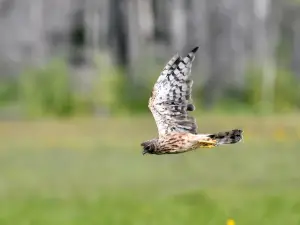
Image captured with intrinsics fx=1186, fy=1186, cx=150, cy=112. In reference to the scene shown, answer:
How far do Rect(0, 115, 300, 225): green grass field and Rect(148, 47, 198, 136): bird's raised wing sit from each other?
2.91 m

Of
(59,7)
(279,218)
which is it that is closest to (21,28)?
(59,7)

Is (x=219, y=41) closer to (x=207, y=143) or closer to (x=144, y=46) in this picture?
(x=144, y=46)

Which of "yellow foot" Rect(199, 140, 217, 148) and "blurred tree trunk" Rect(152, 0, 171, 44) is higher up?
"blurred tree trunk" Rect(152, 0, 171, 44)

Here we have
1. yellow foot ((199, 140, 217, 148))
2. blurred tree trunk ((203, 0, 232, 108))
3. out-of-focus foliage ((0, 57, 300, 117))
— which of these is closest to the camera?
yellow foot ((199, 140, 217, 148))

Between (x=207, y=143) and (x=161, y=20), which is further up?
(x=161, y=20)

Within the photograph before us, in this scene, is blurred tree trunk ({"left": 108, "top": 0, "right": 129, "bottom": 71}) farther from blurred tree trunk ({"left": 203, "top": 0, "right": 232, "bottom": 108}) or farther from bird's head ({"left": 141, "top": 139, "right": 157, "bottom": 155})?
bird's head ({"left": 141, "top": 139, "right": 157, "bottom": 155})

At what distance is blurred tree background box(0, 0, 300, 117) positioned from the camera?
20750 mm

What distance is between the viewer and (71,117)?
18.6 metres

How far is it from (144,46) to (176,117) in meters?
17.6

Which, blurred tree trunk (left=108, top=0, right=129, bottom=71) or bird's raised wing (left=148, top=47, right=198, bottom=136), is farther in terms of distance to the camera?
blurred tree trunk (left=108, top=0, right=129, bottom=71)

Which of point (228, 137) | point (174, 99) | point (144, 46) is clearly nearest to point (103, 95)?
point (144, 46)

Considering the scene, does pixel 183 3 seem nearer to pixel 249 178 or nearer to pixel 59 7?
pixel 59 7

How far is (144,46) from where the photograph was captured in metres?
22.1

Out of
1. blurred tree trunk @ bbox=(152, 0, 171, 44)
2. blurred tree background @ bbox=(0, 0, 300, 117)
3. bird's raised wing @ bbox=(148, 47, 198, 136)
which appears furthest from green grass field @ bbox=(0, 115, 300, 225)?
blurred tree trunk @ bbox=(152, 0, 171, 44)
